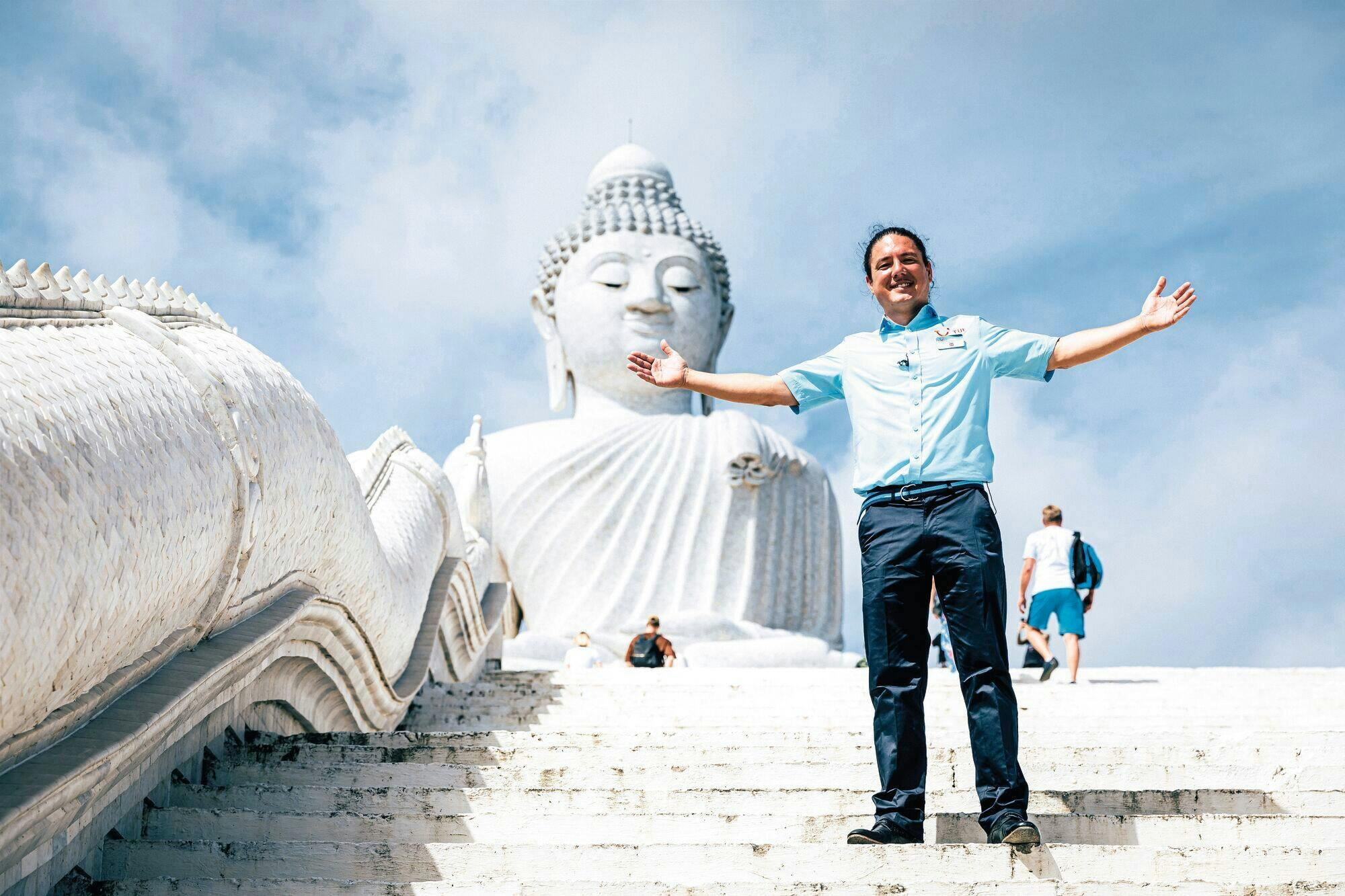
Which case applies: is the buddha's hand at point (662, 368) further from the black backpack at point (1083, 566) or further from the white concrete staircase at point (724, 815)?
the black backpack at point (1083, 566)

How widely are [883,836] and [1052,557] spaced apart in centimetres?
461

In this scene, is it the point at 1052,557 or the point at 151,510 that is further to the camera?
the point at 1052,557

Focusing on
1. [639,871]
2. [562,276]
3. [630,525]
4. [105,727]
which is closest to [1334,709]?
[639,871]

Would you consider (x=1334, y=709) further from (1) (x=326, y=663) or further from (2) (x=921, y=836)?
(1) (x=326, y=663)

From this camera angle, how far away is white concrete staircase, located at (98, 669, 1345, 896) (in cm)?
284

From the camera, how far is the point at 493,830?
331 cm

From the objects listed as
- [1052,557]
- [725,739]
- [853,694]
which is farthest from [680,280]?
[725,739]

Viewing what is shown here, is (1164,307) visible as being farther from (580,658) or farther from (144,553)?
(580,658)

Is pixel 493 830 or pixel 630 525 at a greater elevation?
pixel 630 525

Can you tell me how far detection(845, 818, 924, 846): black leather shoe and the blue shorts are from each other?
4.50 m

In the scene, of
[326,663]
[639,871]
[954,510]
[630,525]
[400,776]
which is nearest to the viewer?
[639,871]

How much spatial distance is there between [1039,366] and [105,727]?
7.04 feet

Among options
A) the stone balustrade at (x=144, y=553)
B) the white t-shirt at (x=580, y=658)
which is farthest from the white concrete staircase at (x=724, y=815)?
the white t-shirt at (x=580, y=658)

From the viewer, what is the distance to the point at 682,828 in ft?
10.6
